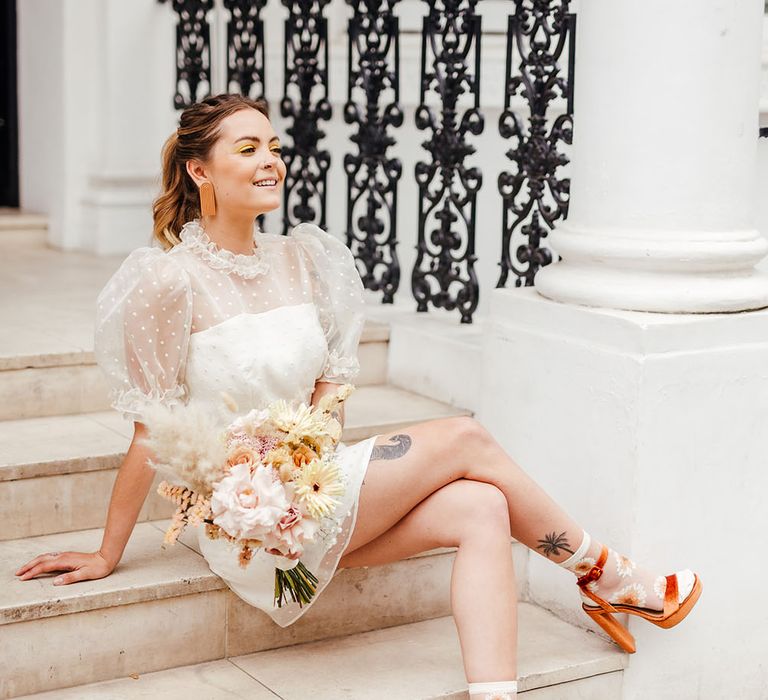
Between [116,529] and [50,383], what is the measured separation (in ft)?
3.34

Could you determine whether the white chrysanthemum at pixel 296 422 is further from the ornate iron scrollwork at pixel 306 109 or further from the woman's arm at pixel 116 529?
the ornate iron scrollwork at pixel 306 109

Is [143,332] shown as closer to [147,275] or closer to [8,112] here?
[147,275]

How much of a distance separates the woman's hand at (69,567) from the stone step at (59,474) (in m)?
0.29

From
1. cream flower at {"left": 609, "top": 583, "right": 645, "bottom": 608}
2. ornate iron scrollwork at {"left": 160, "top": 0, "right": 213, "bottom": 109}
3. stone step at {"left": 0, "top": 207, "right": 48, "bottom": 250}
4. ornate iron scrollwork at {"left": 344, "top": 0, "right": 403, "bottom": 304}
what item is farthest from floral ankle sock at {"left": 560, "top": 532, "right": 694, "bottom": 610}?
stone step at {"left": 0, "top": 207, "right": 48, "bottom": 250}

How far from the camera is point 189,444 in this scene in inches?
104

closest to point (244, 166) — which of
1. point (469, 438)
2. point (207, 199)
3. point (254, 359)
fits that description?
point (207, 199)

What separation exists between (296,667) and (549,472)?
35.3 inches

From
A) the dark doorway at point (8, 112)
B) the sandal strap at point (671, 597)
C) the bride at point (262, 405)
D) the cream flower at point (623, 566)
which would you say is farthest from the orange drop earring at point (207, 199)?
the dark doorway at point (8, 112)

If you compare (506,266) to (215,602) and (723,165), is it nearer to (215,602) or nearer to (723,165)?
(723,165)

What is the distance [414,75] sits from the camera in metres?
6.01

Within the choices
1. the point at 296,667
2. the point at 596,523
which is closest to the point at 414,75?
the point at 596,523

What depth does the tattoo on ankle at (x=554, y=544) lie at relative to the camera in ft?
10.3

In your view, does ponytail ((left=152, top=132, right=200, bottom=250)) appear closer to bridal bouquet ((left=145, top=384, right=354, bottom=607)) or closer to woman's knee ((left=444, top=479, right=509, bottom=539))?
bridal bouquet ((left=145, top=384, right=354, bottom=607))

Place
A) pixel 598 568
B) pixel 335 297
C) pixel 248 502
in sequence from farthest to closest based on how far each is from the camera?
pixel 335 297 → pixel 598 568 → pixel 248 502
